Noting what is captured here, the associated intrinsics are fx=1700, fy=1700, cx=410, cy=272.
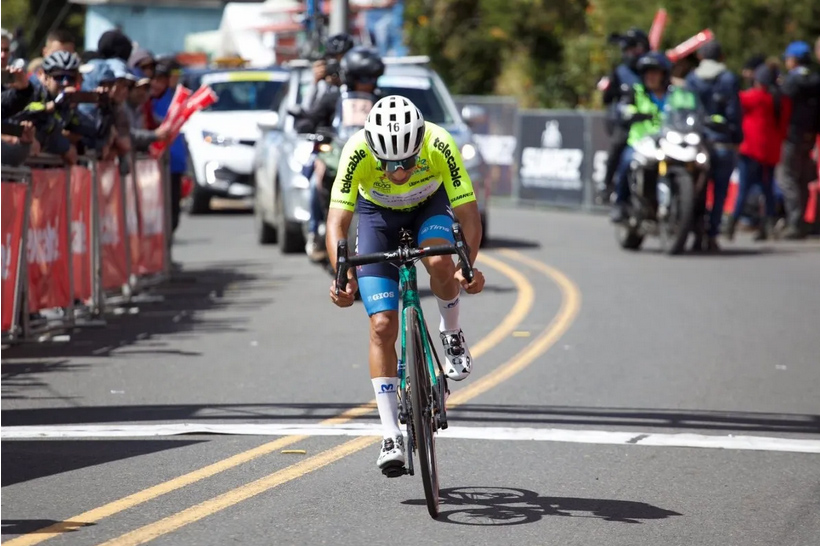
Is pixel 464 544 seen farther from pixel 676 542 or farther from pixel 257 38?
pixel 257 38

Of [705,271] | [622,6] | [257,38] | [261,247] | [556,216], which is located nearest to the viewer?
[705,271]

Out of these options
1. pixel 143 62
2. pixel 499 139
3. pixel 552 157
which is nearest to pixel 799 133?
pixel 552 157

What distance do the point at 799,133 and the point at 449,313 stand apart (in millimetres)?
14435

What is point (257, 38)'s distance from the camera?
146 feet

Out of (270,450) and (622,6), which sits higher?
(622,6)

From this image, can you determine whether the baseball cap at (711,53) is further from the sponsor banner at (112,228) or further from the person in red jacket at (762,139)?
the sponsor banner at (112,228)

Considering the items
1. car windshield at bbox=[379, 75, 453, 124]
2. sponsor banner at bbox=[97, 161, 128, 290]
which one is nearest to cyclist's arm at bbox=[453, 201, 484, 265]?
sponsor banner at bbox=[97, 161, 128, 290]

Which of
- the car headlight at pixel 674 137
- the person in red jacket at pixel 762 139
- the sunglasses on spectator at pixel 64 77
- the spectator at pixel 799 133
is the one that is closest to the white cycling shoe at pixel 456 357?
the sunglasses on spectator at pixel 64 77

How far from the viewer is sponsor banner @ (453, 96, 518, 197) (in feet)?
96.9

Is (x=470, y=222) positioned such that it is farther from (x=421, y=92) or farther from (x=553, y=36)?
(x=553, y=36)

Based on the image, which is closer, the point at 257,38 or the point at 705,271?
the point at 705,271

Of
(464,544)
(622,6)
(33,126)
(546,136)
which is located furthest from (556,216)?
(464,544)

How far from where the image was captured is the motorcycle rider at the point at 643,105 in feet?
62.1

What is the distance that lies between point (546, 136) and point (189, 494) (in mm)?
21536
